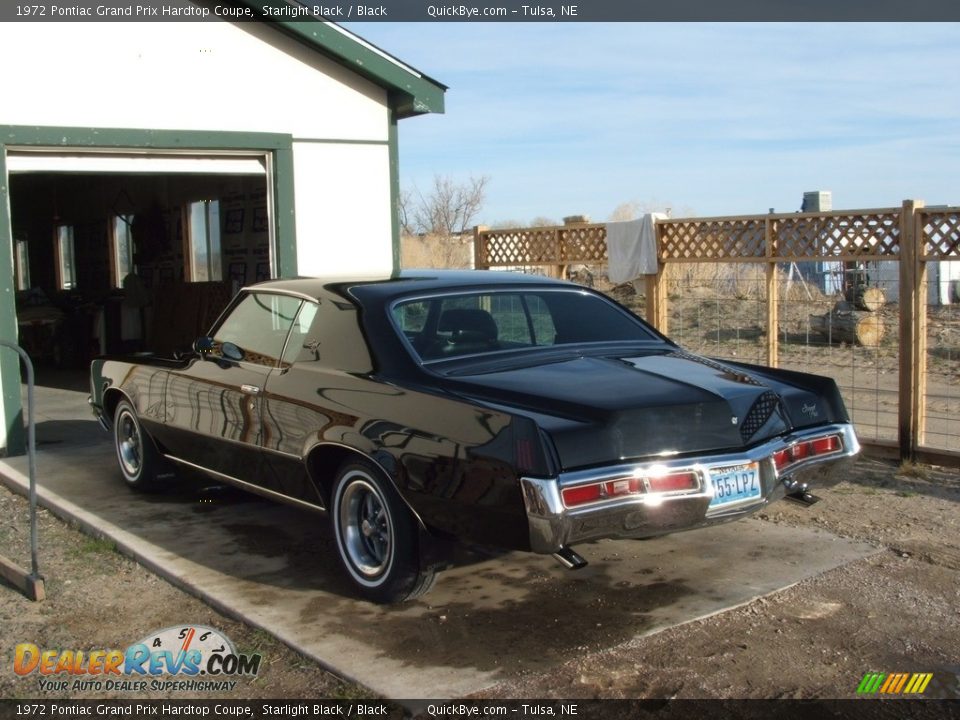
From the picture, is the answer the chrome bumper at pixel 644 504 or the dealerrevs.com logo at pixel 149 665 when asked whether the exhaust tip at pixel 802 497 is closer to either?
the chrome bumper at pixel 644 504

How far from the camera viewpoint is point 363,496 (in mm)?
Result: 5262

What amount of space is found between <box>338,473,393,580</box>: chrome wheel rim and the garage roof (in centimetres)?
632

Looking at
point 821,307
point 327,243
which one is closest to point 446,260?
point 821,307

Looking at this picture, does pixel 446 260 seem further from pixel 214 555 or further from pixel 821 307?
pixel 214 555

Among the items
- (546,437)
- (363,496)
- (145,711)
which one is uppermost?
(546,437)

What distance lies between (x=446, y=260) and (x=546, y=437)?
27.4 metres

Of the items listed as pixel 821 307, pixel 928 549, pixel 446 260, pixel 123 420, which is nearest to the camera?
pixel 928 549

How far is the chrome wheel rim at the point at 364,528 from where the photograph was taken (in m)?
5.16

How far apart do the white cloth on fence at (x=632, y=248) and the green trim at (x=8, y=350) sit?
18.0ft

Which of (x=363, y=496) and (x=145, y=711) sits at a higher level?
(x=363, y=496)

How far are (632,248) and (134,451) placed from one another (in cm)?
514

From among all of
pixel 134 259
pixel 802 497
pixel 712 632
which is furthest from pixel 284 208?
pixel 134 259

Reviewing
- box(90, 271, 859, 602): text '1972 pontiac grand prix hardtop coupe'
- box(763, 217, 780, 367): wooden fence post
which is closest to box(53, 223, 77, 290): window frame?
box(763, 217, 780, 367): wooden fence post

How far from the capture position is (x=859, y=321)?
50.3 ft
